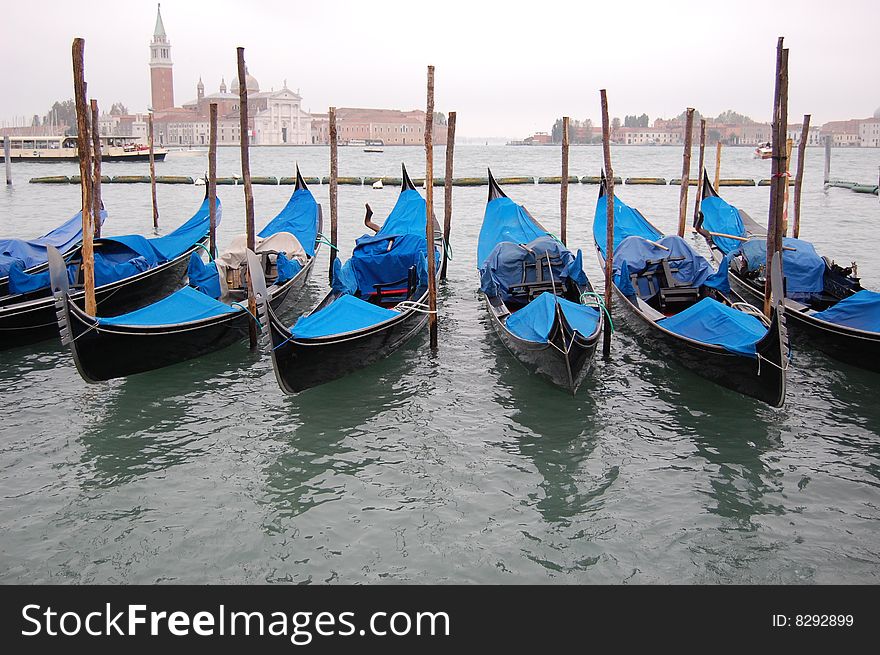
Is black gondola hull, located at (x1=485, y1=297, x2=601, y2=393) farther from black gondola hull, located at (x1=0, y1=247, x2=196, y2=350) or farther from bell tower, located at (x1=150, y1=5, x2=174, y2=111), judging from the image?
bell tower, located at (x1=150, y1=5, x2=174, y2=111)

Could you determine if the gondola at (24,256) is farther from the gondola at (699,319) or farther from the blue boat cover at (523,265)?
the gondola at (699,319)

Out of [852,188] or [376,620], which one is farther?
[852,188]

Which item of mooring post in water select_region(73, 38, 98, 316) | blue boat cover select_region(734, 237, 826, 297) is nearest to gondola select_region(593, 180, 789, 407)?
blue boat cover select_region(734, 237, 826, 297)

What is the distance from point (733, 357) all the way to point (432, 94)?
336 cm

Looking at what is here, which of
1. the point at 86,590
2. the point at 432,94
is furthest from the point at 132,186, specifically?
the point at 86,590

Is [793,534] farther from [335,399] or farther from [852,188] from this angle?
[852,188]

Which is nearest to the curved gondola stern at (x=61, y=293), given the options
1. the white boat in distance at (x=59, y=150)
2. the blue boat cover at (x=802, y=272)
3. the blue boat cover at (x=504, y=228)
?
the blue boat cover at (x=504, y=228)

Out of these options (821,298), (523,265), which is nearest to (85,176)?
(523,265)

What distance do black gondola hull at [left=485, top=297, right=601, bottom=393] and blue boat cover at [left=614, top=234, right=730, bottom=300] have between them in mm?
1580

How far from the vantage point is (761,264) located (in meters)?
7.36

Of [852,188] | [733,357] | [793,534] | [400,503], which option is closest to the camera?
[793,534]

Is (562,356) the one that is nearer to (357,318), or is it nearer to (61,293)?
(357,318)

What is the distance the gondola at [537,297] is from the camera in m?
5.22

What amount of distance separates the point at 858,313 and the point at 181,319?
486cm
